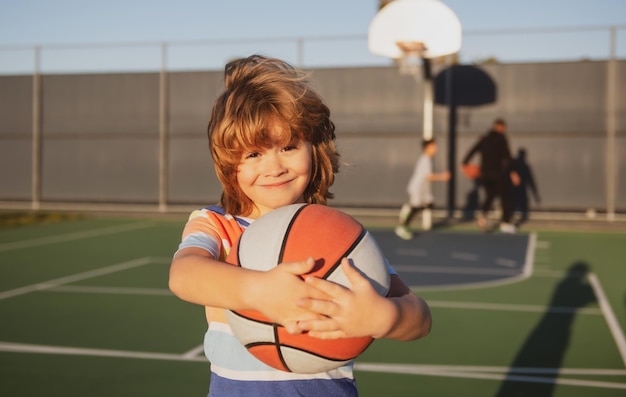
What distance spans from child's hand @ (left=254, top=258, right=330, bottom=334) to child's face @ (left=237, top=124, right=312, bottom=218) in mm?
A: 491

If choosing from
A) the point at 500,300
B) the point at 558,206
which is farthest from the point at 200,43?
the point at 500,300

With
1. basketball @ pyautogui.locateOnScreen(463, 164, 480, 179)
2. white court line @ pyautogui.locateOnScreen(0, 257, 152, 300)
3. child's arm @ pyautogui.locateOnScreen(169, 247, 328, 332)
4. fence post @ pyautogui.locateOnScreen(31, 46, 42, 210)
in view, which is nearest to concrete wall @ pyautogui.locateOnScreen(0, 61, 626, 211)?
fence post @ pyautogui.locateOnScreen(31, 46, 42, 210)

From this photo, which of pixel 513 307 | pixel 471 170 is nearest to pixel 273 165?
pixel 513 307

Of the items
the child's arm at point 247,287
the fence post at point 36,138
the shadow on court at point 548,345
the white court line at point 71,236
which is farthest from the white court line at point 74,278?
the fence post at point 36,138

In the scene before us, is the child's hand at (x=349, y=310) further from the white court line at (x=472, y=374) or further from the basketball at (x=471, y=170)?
the basketball at (x=471, y=170)

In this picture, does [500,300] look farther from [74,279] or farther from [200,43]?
[200,43]

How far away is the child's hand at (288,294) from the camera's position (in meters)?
1.71

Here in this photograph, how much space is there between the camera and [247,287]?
177cm

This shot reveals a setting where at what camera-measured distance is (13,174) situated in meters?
20.1

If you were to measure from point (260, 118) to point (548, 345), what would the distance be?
515 centimetres

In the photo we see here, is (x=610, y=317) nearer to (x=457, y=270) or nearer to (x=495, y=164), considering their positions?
(x=457, y=270)

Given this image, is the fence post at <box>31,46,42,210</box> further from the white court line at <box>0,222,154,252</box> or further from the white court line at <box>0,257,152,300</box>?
the white court line at <box>0,257,152,300</box>

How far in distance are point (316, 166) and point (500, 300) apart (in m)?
6.67

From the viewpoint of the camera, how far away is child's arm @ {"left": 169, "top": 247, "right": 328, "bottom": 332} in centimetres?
172
